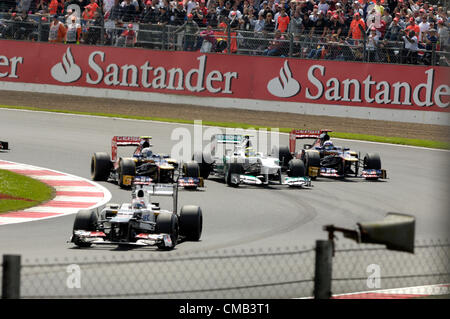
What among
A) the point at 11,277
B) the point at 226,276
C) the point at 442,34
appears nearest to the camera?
the point at 11,277

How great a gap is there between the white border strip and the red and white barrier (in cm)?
897

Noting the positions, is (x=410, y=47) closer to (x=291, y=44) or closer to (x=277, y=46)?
(x=291, y=44)

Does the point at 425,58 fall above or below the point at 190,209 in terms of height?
above

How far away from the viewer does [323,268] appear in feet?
22.1

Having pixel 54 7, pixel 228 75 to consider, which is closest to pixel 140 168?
pixel 228 75

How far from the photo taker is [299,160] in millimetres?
19422

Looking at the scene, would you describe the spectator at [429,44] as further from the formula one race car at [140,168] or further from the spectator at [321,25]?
the formula one race car at [140,168]

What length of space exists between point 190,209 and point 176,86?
15.9 metres

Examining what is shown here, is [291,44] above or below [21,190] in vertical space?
above

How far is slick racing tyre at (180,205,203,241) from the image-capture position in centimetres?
1295

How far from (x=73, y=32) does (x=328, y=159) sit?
11992 mm

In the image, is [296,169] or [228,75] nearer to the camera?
[296,169]

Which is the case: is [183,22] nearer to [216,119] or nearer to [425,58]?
[216,119]
